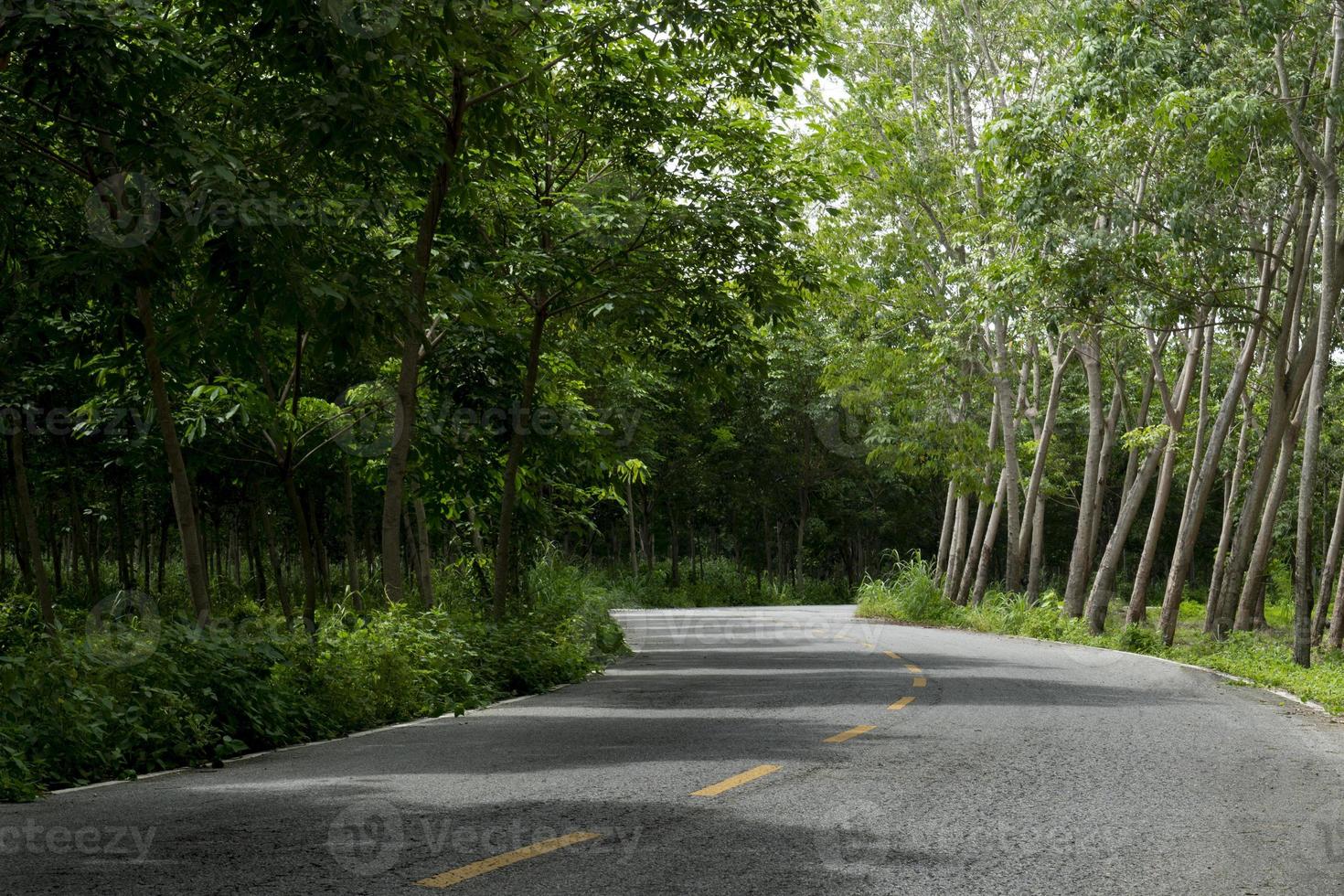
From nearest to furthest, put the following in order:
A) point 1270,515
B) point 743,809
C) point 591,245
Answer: point 743,809 → point 591,245 → point 1270,515

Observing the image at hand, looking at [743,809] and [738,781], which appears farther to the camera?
[738,781]

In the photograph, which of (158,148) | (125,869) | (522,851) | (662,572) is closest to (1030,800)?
(522,851)

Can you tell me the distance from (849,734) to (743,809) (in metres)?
3.78

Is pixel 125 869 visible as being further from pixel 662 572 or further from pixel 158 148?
pixel 662 572

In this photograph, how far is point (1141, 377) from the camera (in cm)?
4022

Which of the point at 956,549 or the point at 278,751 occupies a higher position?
the point at 956,549

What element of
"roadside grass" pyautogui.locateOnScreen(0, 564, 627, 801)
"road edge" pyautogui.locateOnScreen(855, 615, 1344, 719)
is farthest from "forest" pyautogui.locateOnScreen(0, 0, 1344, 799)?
"road edge" pyautogui.locateOnScreen(855, 615, 1344, 719)

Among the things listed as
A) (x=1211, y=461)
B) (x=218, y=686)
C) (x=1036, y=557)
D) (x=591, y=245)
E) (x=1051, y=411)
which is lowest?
(x=218, y=686)

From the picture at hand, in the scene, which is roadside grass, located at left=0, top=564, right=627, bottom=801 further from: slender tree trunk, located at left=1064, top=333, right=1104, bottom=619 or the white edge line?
slender tree trunk, located at left=1064, top=333, right=1104, bottom=619

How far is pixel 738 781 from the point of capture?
8.75m

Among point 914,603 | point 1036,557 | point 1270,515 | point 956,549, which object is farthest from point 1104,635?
point 956,549

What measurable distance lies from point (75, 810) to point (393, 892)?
9.86 ft

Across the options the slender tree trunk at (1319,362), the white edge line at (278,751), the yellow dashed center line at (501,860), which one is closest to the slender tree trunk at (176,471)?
the white edge line at (278,751)

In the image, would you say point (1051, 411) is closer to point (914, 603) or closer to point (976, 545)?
point (914, 603)
